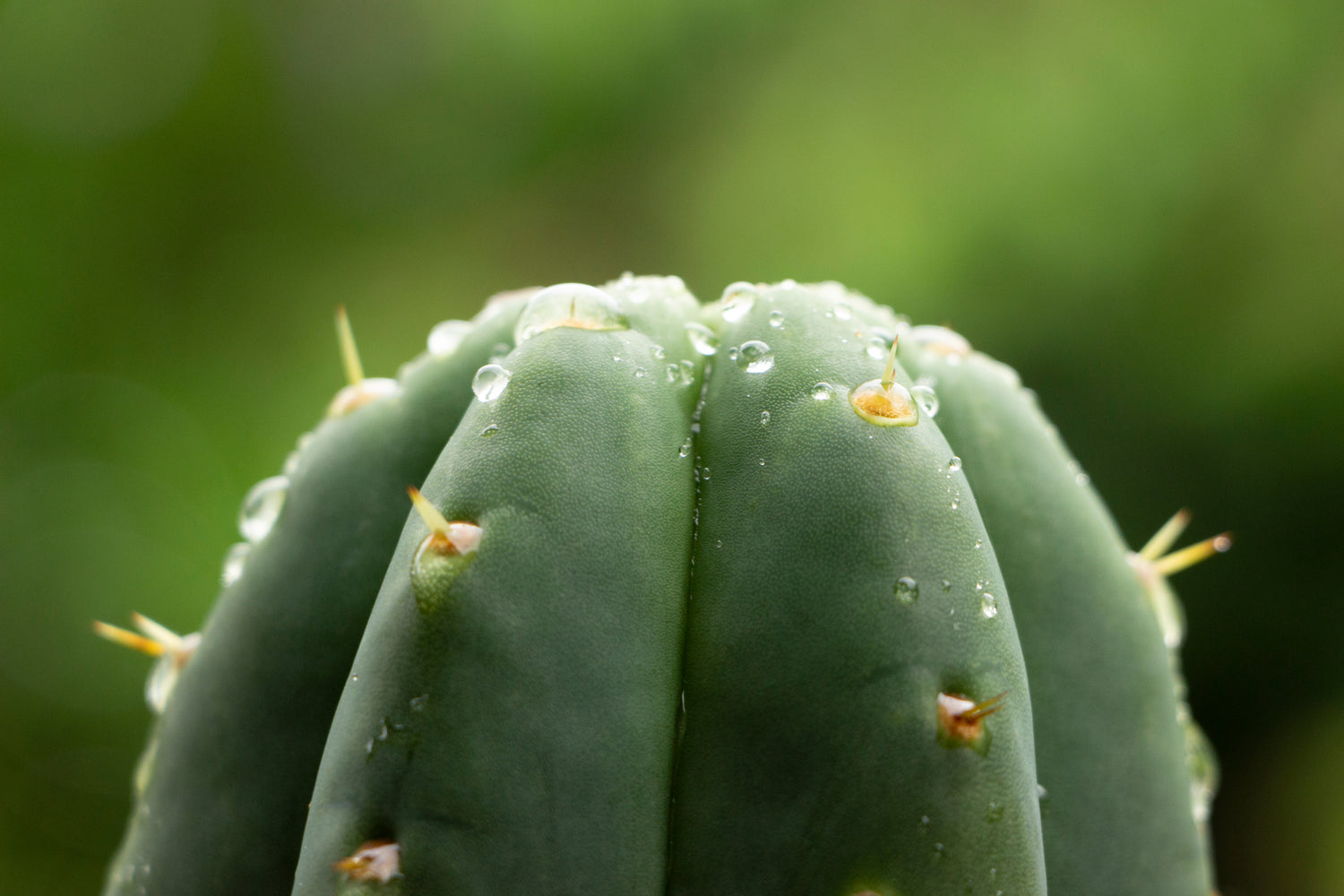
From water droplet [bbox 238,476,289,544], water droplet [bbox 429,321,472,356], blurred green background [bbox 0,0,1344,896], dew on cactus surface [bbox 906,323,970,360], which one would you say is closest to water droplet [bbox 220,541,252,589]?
water droplet [bbox 238,476,289,544]

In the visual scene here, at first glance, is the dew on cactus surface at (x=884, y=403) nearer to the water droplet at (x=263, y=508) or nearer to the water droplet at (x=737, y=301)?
the water droplet at (x=737, y=301)

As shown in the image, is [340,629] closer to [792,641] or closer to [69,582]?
[792,641]

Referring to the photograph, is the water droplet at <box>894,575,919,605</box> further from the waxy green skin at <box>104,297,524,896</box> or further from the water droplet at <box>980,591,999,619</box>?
the waxy green skin at <box>104,297,524,896</box>

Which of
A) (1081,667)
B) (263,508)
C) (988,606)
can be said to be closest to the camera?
(988,606)

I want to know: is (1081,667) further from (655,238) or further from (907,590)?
(655,238)

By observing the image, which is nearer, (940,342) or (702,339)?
(702,339)

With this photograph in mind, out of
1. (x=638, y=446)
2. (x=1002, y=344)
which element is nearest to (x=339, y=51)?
(x=1002, y=344)

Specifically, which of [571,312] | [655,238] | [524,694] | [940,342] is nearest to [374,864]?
[524,694]
